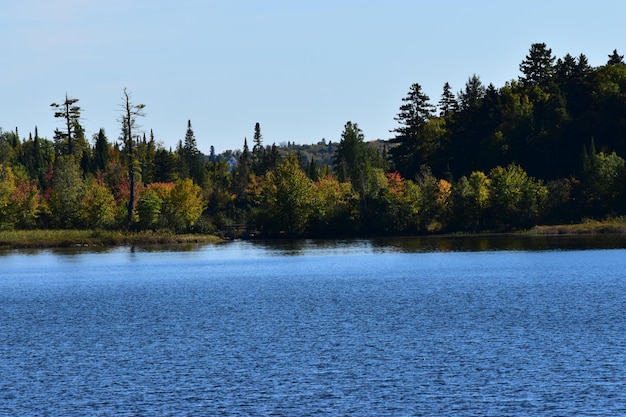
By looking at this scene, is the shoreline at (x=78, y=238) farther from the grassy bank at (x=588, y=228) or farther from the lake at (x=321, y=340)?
the grassy bank at (x=588, y=228)

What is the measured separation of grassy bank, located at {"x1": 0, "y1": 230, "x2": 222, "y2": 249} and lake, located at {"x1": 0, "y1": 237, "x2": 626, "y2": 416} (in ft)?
132

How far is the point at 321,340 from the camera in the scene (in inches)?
1805

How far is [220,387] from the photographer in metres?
35.8

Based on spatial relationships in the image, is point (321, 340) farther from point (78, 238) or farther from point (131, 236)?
point (131, 236)

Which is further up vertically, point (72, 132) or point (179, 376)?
point (72, 132)

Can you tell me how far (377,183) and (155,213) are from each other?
3670 cm

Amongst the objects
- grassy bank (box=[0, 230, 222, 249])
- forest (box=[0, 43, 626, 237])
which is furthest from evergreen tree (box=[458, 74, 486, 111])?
grassy bank (box=[0, 230, 222, 249])

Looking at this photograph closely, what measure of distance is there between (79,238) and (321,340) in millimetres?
91955

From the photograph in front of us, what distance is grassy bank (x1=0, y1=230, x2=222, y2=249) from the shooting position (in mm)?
129500

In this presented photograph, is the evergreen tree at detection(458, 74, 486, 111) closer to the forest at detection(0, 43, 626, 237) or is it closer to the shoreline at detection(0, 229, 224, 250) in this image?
the forest at detection(0, 43, 626, 237)

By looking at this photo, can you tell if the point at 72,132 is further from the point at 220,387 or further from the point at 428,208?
the point at 220,387

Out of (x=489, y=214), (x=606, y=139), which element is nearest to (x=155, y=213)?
(x=489, y=214)

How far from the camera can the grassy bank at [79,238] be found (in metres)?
130

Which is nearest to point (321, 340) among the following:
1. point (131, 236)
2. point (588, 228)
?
point (131, 236)
